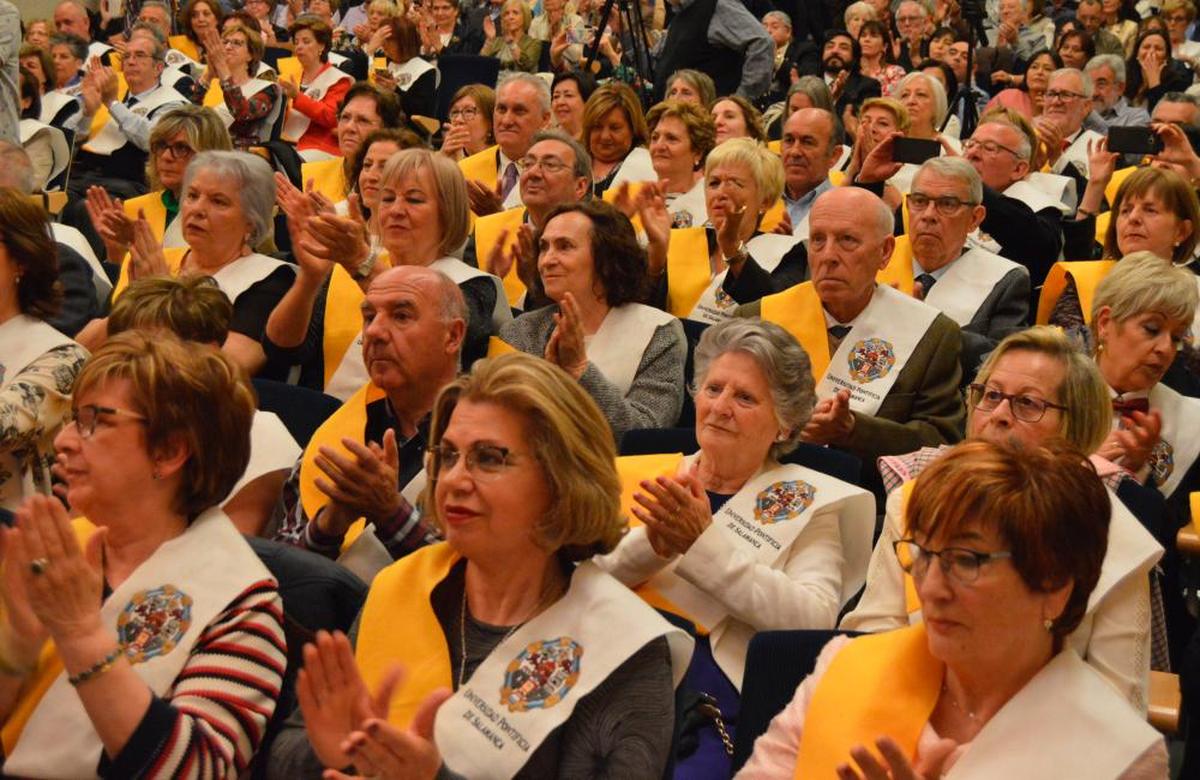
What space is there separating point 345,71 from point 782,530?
6753 millimetres

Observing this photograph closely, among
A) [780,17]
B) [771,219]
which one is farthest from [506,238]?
[780,17]

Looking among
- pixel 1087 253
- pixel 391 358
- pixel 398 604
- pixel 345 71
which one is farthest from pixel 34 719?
pixel 345 71

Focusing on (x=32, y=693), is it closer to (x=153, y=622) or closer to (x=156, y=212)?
(x=153, y=622)

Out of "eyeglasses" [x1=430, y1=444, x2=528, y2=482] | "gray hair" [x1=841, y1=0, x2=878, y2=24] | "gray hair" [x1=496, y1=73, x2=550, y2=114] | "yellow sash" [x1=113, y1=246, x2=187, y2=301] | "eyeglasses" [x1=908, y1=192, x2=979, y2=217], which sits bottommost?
"gray hair" [x1=841, y1=0, x2=878, y2=24]

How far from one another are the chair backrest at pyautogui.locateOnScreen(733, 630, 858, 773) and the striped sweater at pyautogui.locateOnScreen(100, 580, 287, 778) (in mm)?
722

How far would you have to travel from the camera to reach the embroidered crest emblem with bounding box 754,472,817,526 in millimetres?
3174

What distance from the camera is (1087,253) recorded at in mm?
6254

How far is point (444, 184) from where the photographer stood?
4.71 meters

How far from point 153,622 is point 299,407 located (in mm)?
1482

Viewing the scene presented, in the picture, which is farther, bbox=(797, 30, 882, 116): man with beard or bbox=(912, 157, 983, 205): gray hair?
bbox=(797, 30, 882, 116): man with beard

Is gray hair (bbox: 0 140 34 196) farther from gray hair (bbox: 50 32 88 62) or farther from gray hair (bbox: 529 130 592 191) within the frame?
gray hair (bbox: 50 32 88 62)

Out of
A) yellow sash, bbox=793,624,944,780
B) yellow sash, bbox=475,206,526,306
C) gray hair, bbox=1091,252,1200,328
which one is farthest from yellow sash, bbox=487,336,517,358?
yellow sash, bbox=793,624,944,780

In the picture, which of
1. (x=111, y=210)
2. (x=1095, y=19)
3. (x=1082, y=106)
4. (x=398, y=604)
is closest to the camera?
(x=398, y=604)

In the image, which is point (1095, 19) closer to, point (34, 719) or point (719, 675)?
point (719, 675)
